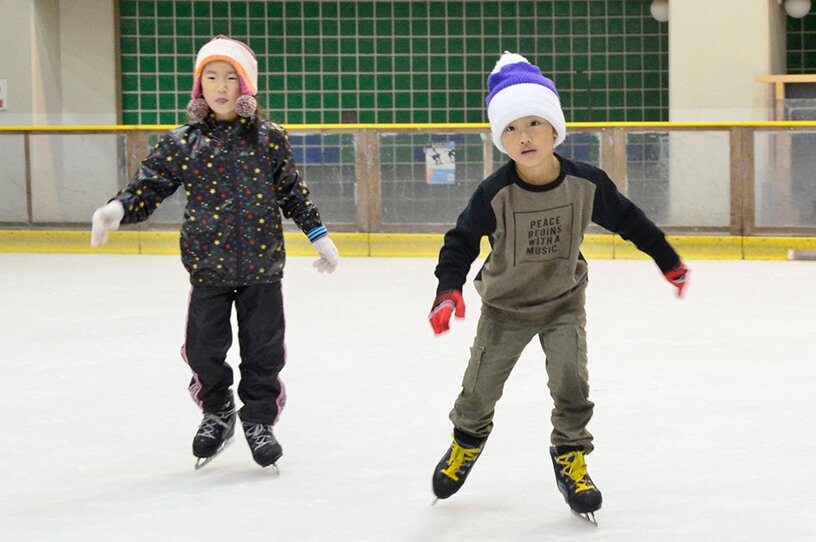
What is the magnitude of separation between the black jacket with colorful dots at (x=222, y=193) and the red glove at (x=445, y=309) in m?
0.68

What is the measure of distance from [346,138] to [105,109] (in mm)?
4806

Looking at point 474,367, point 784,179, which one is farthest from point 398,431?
point 784,179

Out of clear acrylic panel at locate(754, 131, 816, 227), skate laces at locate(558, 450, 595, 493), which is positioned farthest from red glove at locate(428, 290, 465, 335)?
clear acrylic panel at locate(754, 131, 816, 227)

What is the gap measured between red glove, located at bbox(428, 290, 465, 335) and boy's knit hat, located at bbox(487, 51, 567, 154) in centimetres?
36

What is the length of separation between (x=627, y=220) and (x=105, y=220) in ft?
4.15

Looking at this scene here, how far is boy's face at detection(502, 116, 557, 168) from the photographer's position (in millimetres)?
2625

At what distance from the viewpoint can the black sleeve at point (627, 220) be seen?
8.89 ft

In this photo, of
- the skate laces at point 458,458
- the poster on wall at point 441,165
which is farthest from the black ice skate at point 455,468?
the poster on wall at point 441,165

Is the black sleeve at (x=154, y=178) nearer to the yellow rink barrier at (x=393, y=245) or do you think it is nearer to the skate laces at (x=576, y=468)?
the skate laces at (x=576, y=468)

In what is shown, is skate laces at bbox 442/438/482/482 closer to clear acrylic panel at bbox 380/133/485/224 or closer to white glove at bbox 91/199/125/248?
white glove at bbox 91/199/125/248

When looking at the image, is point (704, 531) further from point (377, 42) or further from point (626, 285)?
point (377, 42)

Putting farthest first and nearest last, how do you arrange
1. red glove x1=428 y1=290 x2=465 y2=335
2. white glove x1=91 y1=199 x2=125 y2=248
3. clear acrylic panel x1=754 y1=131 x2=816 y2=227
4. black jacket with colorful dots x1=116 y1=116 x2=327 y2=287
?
clear acrylic panel x1=754 y1=131 x2=816 y2=227, black jacket with colorful dots x1=116 y1=116 x2=327 y2=287, white glove x1=91 y1=199 x2=125 y2=248, red glove x1=428 y1=290 x2=465 y2=335

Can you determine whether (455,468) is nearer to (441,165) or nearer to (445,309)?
(445,309)

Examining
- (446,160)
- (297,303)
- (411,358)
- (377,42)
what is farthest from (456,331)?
(377,42)
